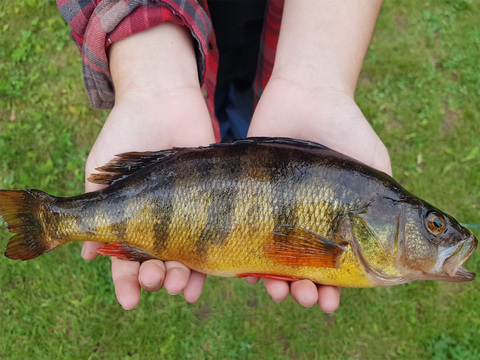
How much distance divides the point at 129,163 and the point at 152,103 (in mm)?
522

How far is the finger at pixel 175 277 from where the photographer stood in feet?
7.98

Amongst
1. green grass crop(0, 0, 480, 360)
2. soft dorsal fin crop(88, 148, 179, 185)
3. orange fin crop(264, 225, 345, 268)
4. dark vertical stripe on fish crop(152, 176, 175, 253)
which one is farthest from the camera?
green grass crop(0, 0, 480, 360)

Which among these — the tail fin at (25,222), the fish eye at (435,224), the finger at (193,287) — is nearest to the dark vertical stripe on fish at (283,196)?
the finger at (193,287)

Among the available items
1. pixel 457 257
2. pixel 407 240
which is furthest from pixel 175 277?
pixel 457 257

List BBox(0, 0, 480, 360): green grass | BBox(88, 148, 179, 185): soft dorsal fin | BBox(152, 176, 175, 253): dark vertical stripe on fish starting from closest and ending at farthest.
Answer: BBox(152, 176, 175, 253): dark vertical stripe on fish < BBox(88, 148, 179, 185): soft dorsal fin < BBox(0, 0, 480, 360): green grass

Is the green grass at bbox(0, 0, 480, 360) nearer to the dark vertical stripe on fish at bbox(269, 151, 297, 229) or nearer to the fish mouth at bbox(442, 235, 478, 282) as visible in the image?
the fish mouth at bbox(442, 235, 478, 282)

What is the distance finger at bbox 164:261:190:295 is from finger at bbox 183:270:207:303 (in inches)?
4.0

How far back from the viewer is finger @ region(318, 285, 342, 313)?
97.3 inches

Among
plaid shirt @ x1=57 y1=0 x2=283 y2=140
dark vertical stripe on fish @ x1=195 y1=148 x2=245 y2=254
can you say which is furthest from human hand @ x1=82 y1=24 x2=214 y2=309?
dark vertical stripe on fish @ x1=195 y1=148 x2=245 y2=254

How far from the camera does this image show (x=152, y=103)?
9.39 ft

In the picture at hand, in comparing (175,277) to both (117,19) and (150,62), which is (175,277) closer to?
(150,62)

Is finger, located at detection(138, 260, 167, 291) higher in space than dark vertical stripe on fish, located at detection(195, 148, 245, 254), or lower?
lower

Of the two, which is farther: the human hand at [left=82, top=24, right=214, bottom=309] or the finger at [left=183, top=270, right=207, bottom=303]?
the human hand at [left=82, top=24, right=214, bottom=309]

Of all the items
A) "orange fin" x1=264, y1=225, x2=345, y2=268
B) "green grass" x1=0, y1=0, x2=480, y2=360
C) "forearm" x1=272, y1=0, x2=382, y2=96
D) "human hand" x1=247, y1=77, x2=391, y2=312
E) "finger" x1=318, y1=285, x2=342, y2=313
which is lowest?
"green grass" x1=0, y1=0, x2=480, y2=360
